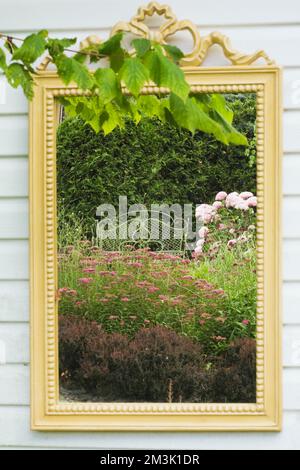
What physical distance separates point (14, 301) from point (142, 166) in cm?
71

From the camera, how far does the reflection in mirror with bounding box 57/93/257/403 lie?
7.84ft

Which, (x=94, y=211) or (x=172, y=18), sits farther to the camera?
(x=94, y=211)

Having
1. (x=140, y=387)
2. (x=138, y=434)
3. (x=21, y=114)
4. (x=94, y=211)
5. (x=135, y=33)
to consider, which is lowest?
(x=138, y=434)

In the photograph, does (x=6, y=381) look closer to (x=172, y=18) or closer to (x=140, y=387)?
(x=140, y=387)

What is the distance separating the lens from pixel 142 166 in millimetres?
2490

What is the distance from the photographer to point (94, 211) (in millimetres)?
2469

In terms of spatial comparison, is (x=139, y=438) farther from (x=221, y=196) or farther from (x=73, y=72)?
(x=73, y=72)

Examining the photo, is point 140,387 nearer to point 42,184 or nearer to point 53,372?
point 53,372

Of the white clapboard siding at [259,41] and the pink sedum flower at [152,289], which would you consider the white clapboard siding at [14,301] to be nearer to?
the pink sedum flower at [152,289]

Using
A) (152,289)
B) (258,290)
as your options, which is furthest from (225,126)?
(152,289)

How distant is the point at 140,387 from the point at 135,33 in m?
1.30

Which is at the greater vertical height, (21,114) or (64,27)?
(64,27)

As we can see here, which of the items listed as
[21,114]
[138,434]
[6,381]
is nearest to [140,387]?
[138,434]

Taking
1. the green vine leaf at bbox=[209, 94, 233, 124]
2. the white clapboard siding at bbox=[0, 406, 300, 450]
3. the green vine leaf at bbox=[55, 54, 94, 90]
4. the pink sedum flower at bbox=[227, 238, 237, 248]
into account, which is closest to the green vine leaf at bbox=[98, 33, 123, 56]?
the green vine leaf at bbox=[55, 54, 94, 90]
